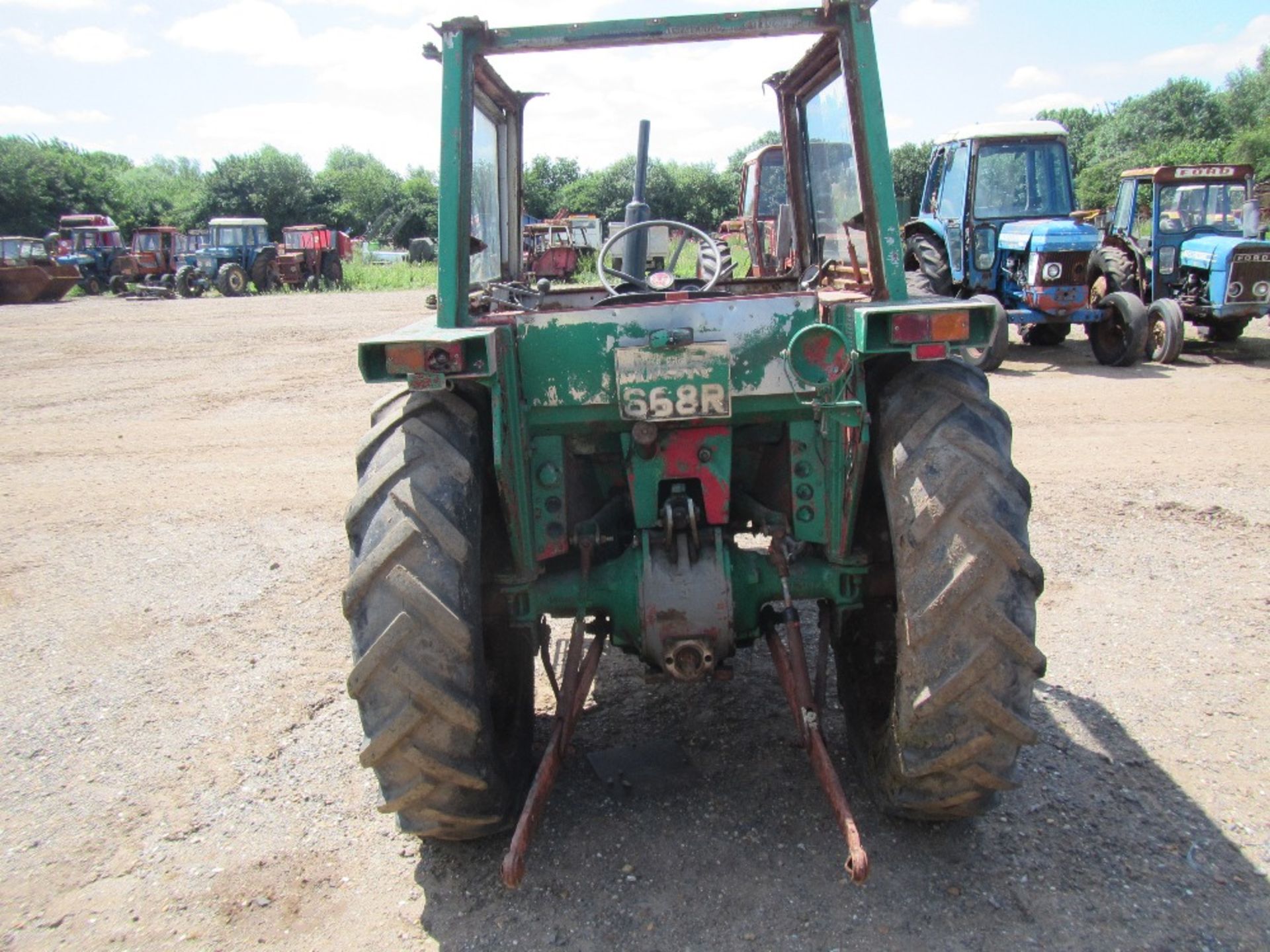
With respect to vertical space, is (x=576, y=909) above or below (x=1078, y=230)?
below

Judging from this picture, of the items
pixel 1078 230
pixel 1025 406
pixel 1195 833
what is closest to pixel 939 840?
pixel 1195 833

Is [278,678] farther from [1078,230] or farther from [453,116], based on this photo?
[1078,230]

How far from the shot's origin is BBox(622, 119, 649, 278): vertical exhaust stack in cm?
465

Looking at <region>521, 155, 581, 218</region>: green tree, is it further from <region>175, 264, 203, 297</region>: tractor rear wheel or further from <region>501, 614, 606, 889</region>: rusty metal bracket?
<region>501, 614, 606, 889</region>: rusty metal bracket

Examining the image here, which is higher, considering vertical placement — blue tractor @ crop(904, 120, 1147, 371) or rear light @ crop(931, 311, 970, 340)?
blue tractor @ crop(904, 120, 1147, 371)

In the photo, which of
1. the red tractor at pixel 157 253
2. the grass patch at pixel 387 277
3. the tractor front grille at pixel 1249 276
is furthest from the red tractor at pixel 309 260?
the tractor front grille at pixel 1249 276

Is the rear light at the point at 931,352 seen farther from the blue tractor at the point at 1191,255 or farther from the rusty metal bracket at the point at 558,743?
the blue tractor at the point at 1191,255

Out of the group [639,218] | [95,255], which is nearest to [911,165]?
[95,255]

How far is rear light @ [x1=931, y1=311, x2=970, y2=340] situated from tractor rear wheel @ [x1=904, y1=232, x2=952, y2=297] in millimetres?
8909

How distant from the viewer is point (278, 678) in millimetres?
4301

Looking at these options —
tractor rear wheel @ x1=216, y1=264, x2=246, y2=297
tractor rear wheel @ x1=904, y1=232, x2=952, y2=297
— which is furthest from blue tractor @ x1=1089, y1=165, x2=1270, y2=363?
tractor rear wheel @ x1=216, y1=264, x2=246, y2=297

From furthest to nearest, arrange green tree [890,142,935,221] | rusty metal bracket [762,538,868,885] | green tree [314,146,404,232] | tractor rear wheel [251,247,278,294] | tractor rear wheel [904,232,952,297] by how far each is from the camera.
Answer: green tree [314,146,404,232]
green tree [890,142,935,221]
tractor rear wheel [251,247,278,294]
tractor rear wheel [904,232,952,297]
rusty metal bracket [762,538,868,885]

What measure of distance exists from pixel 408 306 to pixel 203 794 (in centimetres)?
2176

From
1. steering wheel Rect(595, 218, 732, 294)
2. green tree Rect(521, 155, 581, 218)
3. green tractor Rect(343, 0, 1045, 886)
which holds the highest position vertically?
green tree Rect(521, 155, 581, 218)
